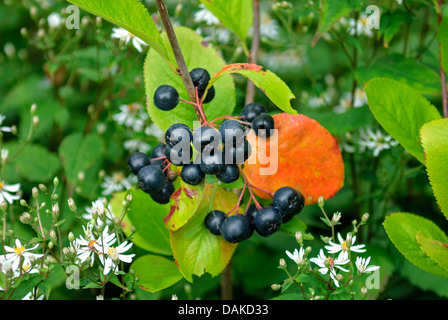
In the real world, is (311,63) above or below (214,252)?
above

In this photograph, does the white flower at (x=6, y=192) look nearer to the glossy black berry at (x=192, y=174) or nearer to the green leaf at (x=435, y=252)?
the glossy black berry at (x=192, y=174)

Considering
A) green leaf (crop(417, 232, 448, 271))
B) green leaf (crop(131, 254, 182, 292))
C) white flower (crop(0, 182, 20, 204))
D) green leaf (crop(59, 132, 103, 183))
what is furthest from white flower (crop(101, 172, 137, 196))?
green leaf (crop(417, 232, 448, 271))

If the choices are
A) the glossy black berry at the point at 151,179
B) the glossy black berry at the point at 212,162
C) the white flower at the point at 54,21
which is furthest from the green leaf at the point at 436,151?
the white flower at the point at 54,21

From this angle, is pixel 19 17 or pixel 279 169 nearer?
pixel 279 169

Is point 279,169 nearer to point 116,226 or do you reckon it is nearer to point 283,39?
point 116,226

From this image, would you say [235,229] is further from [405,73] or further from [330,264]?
[405,73]

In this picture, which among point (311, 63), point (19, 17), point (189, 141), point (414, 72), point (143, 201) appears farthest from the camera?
point (311, 63)

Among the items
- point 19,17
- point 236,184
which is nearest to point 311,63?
point 19,17

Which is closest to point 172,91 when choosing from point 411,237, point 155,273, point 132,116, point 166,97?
point 166,97
